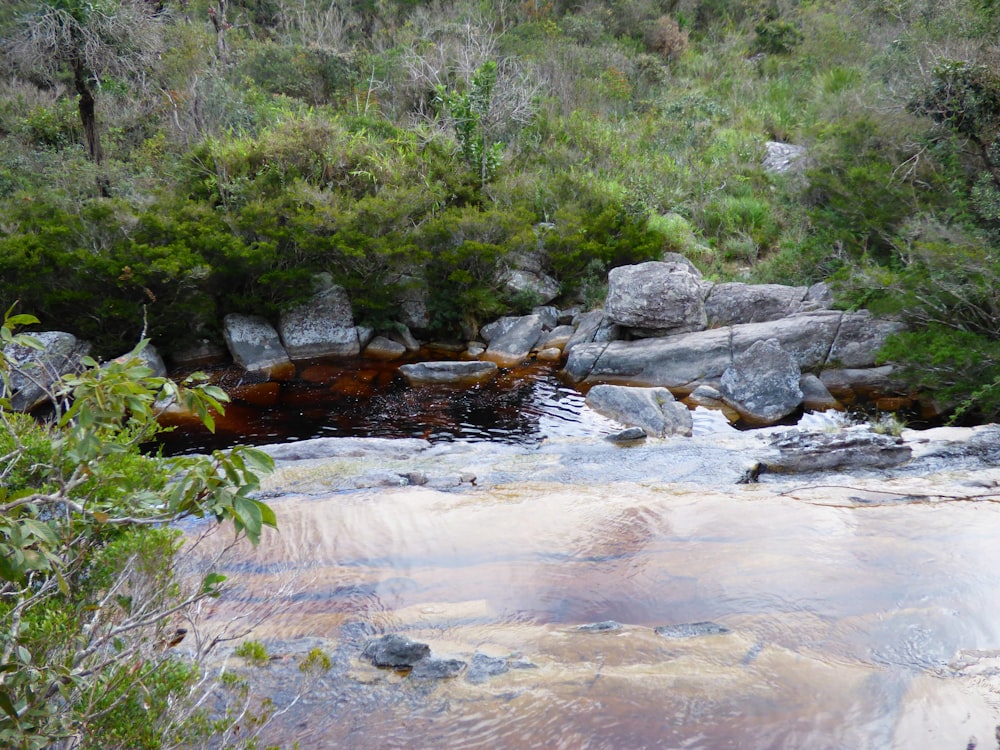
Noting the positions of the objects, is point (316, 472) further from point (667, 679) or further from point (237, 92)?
point (237, 92)

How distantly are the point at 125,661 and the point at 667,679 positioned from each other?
1983 millimetres

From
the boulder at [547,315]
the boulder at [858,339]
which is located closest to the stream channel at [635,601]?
the boulder at [858,339]

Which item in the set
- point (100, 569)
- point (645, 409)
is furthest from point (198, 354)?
point (100, 569)

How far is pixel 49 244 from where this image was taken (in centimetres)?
790

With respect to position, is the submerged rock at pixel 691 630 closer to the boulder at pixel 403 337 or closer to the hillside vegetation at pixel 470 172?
the hillside vegetation at pixel 470 172

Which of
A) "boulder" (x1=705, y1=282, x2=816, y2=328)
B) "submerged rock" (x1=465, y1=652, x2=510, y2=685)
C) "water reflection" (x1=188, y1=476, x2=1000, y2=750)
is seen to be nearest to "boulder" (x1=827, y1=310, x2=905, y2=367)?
"boulder" (x1=705, y1=282, x2=816, y2=328)

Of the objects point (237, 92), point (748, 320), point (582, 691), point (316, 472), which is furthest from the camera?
point (237, 92)

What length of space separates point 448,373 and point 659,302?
2.66 meters

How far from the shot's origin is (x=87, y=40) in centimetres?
962

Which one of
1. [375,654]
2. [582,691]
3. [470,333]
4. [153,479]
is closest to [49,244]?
[470,333]

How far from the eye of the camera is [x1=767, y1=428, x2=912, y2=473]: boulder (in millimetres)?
5070

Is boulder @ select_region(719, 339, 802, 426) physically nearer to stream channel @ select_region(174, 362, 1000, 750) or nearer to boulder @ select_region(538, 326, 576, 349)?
stream channel @ select_region(174, 362, 1000, 750)

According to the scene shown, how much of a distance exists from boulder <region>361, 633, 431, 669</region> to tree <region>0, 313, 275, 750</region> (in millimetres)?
660

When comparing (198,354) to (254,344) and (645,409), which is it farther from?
(645,409)
